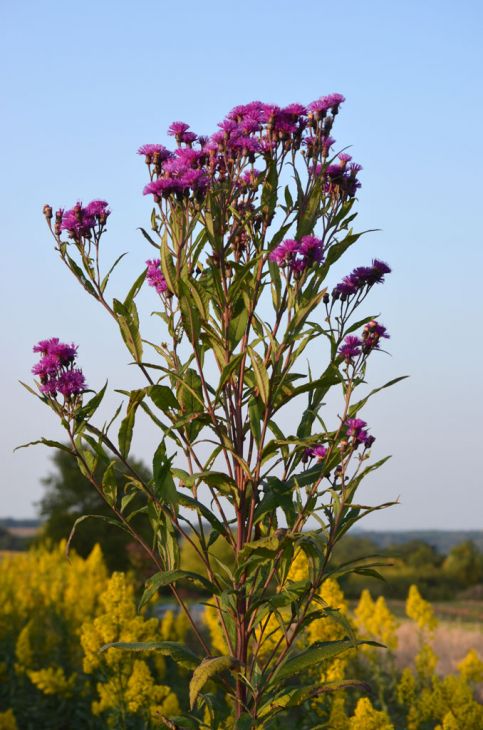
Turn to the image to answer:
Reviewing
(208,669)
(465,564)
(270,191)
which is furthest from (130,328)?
(465,564)

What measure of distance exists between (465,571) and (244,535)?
22.8 metres

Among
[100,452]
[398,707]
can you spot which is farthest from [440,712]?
[100,452]

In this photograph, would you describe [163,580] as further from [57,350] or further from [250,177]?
[250,177]

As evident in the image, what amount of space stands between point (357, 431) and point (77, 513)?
20.5 m

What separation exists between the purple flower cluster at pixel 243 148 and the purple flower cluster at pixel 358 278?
15.2 inches

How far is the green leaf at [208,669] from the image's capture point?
417 cm

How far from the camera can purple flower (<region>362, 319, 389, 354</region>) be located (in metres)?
4.69

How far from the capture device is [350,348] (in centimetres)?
466

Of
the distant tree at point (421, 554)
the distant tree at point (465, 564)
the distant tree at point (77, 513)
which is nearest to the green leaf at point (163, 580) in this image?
the distant tree at point (77, 513)

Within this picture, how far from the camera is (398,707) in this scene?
32.1 feet

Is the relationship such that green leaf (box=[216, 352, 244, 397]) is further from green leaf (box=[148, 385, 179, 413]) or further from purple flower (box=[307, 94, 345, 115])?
purple flower (box=[307, 94, 345, 115])

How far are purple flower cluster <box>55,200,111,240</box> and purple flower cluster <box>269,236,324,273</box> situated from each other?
3.13ft

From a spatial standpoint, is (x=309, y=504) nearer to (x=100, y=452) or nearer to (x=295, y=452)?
(x=295, y=452)

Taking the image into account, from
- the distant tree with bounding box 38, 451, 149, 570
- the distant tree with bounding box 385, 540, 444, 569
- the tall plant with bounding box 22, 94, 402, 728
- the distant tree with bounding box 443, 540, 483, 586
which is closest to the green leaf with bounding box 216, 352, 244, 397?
the tall plant with bounding box 22, 94, 402, 728
